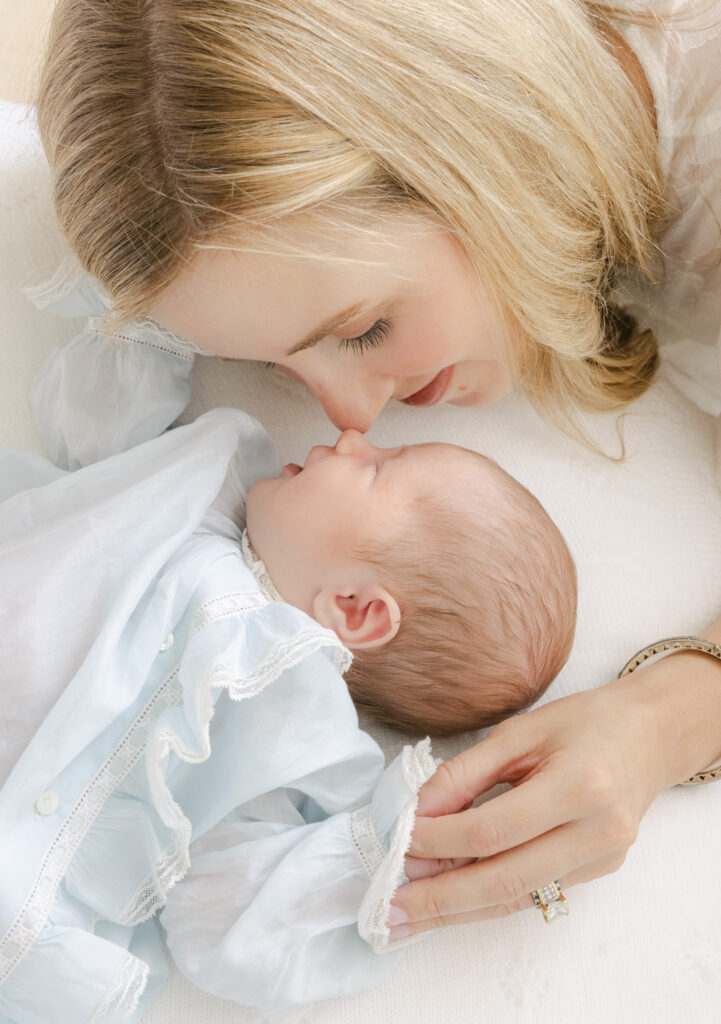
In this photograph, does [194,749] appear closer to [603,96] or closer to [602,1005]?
[602,1005]

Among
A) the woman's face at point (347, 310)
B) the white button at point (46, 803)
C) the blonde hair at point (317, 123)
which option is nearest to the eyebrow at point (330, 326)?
the woman's face at point (347, 310)

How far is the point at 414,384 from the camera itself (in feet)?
4.39

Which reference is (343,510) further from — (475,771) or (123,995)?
(123,995)

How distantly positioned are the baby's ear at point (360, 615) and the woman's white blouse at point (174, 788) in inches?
1.7

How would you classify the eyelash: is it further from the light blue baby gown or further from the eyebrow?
the light blue baby gown

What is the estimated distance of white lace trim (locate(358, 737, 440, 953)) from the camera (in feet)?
3.51

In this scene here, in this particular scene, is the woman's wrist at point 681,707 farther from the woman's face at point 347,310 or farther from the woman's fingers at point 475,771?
the woman's face at point 347,310

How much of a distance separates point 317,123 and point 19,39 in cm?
145

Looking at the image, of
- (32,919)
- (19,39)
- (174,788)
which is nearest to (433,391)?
(174,788)

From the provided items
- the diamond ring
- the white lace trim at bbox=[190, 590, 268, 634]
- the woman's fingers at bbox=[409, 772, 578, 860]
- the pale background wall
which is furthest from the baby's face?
the pale background wall

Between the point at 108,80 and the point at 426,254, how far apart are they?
15.4 inches

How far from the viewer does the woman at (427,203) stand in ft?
3.26

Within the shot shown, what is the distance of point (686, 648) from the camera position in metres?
1.31

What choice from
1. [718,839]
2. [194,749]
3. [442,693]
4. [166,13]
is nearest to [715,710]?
[718,839]
